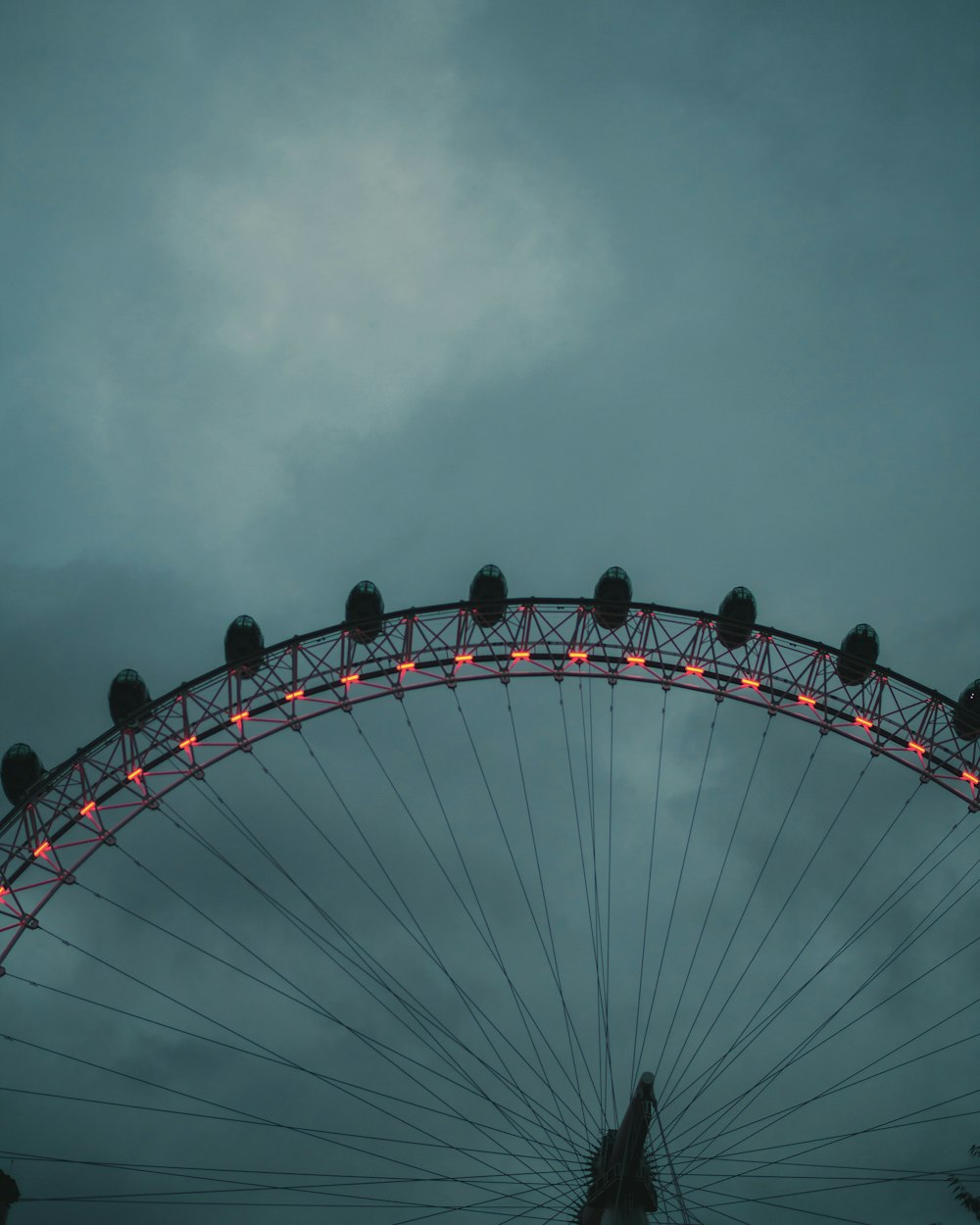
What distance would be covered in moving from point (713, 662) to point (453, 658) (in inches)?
293

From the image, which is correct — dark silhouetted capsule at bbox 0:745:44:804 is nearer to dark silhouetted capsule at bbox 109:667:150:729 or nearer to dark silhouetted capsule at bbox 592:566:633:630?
dark silhouetted capsule at bbox 109:667:150:729

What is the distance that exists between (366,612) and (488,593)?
3.44 m

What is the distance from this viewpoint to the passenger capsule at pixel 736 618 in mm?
34312

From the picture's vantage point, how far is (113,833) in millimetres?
31359

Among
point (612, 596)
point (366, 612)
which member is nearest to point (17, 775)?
point (366, 612)

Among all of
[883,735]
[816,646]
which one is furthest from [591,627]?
[883,735]

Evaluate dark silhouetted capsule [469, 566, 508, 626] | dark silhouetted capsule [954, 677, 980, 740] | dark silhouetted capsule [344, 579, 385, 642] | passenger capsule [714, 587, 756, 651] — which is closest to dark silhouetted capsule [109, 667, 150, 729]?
dark silhouetted capsule [344, 579, 385, 642]

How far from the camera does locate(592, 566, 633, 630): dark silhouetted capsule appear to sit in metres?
34.1

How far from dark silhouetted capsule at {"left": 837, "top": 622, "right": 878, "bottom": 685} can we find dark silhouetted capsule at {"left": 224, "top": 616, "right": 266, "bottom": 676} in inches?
645

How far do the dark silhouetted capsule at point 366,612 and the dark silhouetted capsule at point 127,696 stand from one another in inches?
228

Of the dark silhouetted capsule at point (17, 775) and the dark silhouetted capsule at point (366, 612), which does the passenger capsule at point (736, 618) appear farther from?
the dark silhouetted capsule at point (17, 775)

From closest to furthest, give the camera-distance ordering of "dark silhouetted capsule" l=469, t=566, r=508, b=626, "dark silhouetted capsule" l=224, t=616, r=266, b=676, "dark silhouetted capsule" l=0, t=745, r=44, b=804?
"dark silhouetted capsule" l=0, t=745, r=44, b=804 → "dark silhouetted capsule" l=224, t=616, r=266, b=676 → "dark silhouetted capsule" l=469, t=566, r=508, b=626

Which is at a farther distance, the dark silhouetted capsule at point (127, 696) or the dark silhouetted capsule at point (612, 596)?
the dark silhouetted capsule at point (612, 596)

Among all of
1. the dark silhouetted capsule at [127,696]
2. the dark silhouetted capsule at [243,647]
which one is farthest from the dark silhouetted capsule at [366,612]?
the dark silhouetted capsule at [127,696]
